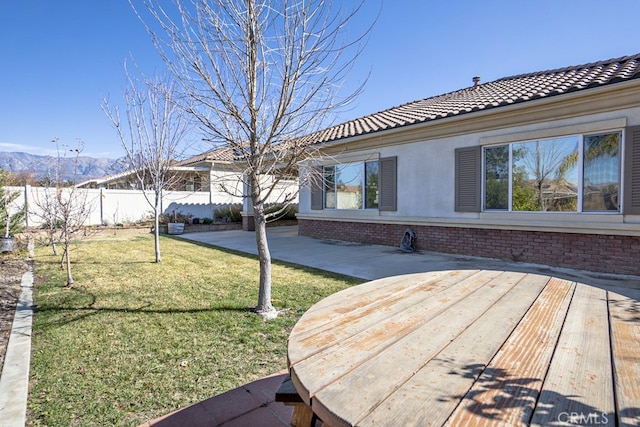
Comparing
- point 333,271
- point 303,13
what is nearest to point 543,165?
point 333,271

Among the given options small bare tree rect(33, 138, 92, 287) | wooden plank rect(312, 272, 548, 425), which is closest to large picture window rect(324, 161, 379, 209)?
small bare tree rect(33, 138, 92, 287)

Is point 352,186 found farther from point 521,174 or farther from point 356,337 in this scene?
point 356,337

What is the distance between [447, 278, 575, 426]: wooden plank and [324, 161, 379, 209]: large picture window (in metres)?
9.43

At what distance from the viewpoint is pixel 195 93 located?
4348mm

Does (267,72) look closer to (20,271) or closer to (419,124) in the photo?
(419,124)

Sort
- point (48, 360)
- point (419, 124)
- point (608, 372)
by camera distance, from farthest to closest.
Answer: point (419, 124) < point (48, 360) < point (608, 372)

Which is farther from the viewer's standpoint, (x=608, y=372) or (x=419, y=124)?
(x=419, y=124)

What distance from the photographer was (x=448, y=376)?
4.17 ft

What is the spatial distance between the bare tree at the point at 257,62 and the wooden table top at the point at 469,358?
2.90 metres

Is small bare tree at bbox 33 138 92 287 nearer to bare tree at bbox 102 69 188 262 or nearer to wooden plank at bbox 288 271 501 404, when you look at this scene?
bare tree at bbox 102 69 188 262

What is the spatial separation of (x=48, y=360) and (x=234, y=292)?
2667 mm

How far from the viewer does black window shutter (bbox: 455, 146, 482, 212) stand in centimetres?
859

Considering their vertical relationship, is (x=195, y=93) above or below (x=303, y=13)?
below

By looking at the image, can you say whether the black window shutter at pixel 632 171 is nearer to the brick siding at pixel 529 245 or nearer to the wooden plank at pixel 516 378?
the brick siding at pixel 529 245
